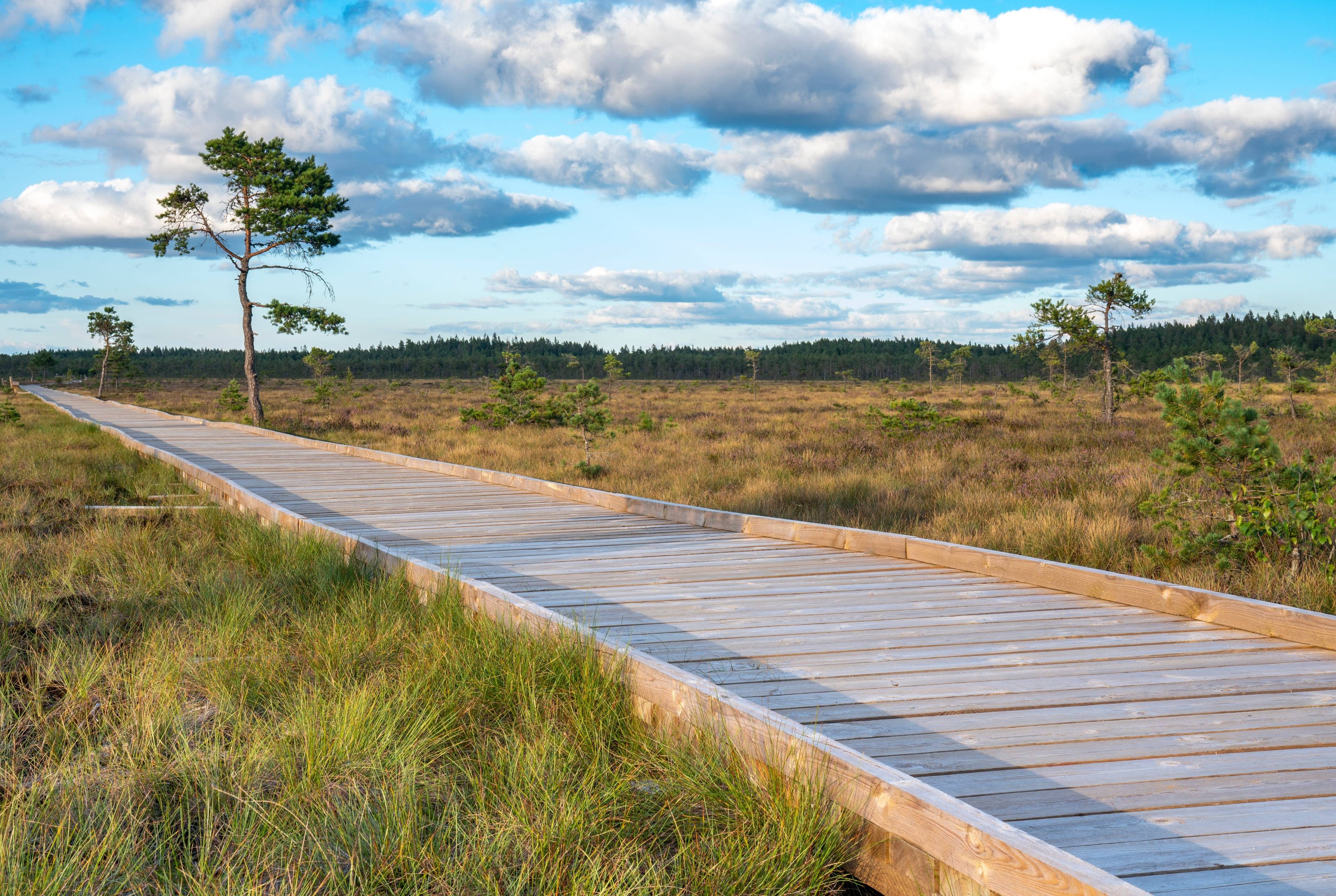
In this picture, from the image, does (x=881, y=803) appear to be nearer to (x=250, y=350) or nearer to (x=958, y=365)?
(x=250, y=350)

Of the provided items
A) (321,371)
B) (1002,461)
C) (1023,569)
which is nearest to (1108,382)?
(1002,461)

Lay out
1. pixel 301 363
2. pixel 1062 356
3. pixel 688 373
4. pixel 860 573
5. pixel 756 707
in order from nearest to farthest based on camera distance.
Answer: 1. pixel 756 707
2. pixel 860 573
3. pixel 1062 356
4. pixel 688 373
5. pixel 301 363

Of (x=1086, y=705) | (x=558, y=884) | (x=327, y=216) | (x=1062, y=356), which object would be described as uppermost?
(x=327, y=216)

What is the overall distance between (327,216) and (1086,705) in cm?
2398

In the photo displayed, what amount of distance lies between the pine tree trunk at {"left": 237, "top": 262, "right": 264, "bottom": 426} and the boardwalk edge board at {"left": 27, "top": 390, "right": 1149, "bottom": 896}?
2233cm

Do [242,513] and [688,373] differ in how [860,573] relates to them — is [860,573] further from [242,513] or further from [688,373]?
[688,373]

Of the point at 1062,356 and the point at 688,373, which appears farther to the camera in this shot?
the point at 688,373

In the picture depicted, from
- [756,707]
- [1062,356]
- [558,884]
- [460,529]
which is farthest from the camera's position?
[1062,356]

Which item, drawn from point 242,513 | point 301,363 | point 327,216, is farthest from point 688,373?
point 242,513

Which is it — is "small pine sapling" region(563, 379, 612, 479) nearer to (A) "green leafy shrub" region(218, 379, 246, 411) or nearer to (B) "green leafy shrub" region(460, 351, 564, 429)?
(B) "green leafy shrub" region(460, 351, 564, 429)

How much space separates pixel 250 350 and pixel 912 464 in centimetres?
1999

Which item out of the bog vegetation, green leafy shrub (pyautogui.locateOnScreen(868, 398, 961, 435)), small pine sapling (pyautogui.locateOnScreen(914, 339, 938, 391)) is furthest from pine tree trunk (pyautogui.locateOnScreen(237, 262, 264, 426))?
small pine sapling (pyautogui.locateOnScreen(914, 339, 938, 391))

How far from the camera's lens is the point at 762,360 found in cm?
13488

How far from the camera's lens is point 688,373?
128 meters
